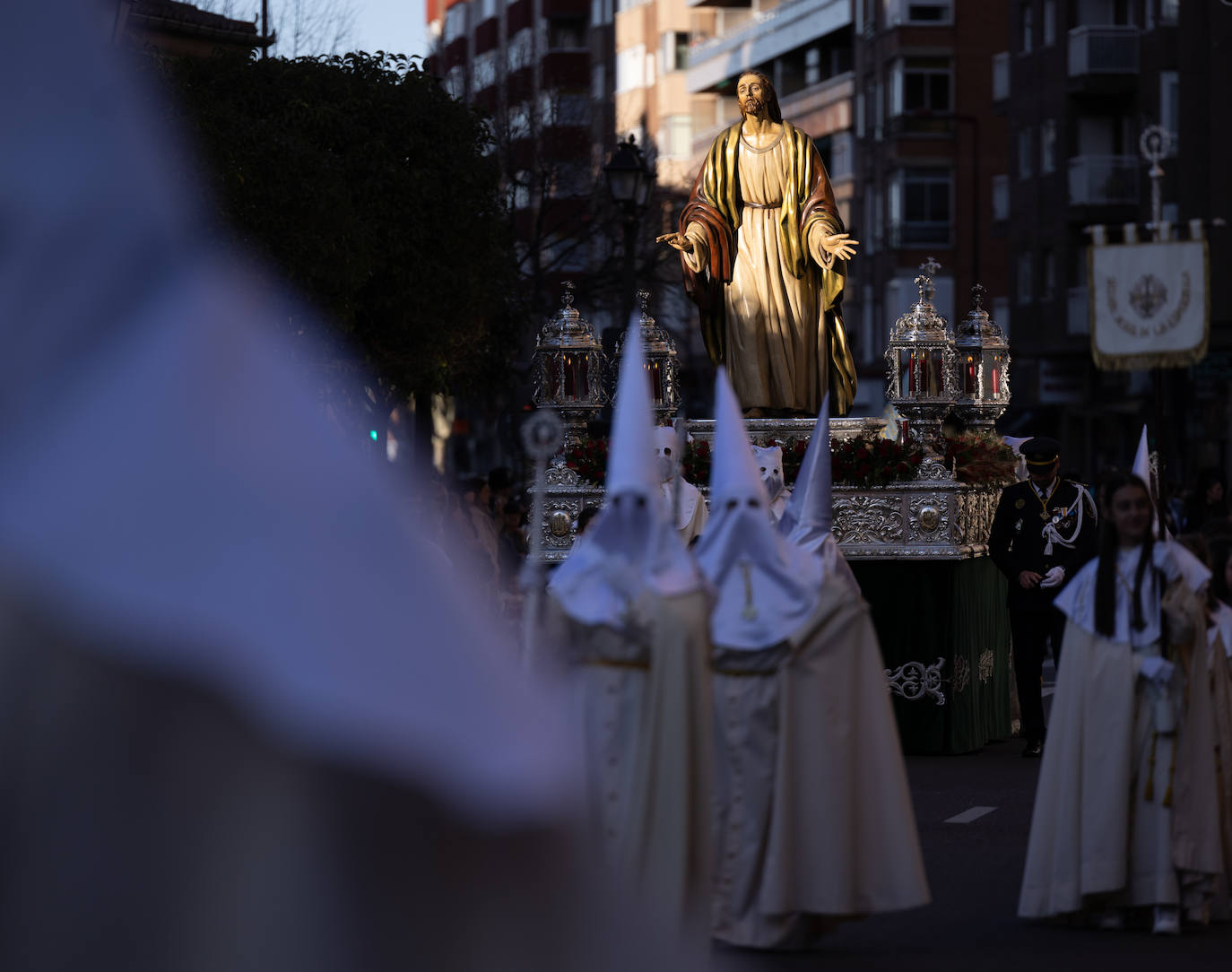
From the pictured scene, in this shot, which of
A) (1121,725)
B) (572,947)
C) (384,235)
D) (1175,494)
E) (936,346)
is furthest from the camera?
(384,235)

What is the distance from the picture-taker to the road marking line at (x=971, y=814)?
35.5 ft

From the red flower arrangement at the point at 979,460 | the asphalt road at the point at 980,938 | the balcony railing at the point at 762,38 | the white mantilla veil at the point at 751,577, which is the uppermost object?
the balcony railing at the point at 762,38

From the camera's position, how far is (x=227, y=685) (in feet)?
3.81

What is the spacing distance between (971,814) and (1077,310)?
136ft

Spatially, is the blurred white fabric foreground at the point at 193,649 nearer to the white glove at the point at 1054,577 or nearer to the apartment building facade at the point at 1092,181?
the white glove at the point at 1054,577

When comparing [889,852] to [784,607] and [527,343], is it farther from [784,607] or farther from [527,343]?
[527,343]

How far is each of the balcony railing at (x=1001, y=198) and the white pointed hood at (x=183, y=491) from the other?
5819cm

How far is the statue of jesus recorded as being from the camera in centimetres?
1580

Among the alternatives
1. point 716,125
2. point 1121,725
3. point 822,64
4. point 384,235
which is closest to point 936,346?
point 1121,725

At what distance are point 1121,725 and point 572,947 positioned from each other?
22.0 ft

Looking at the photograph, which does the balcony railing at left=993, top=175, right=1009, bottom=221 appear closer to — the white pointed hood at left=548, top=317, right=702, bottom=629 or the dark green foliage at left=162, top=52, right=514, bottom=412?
the dark green foliage at left=162, top=52, right=514, bottom=412

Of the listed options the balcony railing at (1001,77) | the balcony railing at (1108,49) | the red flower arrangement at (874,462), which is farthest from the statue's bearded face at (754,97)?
the balcony railing at (1001,77)

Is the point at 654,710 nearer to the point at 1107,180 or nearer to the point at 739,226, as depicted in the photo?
the point at 739,226

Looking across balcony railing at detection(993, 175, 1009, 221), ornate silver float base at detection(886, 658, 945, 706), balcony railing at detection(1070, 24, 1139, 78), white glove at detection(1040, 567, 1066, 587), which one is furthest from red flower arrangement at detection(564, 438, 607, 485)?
balcony railing at detection(993, 175, 1009, 221)
